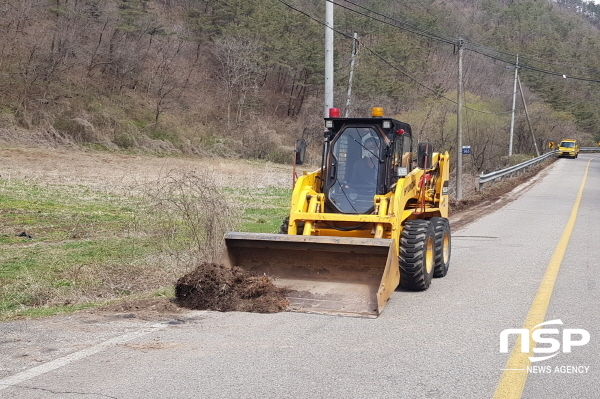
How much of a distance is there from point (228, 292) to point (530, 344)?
11.4ft

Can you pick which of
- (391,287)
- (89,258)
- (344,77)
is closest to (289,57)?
(344,77)

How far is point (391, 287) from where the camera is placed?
333 inches

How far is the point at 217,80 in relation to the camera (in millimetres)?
65500

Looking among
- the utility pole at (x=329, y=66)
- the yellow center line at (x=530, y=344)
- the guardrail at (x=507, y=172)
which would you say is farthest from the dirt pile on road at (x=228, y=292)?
the guardrail at (x=507, y=172)

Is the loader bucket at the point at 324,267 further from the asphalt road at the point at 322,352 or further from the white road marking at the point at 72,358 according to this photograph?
the white road marking at the point at 72,358

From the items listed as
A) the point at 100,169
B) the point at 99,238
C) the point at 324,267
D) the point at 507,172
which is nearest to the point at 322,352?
the point at 324,267

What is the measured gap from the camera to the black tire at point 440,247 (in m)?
10.6

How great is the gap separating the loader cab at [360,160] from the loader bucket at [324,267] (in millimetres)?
1125

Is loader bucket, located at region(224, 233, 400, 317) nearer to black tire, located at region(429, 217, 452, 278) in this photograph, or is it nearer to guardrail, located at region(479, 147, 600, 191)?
black tire, located at region(429, 217, 452, 278)

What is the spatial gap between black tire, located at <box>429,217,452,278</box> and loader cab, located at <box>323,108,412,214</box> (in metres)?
1.17

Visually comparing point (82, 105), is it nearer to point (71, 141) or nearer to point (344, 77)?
point (71, 141)

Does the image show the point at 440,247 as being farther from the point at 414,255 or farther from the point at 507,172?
the point at 507,172

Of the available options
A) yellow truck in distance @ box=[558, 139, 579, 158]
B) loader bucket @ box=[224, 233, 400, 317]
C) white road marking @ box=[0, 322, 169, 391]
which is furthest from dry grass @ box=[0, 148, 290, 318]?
yellow truck in distance @ box=[558, 139, 579, 158]

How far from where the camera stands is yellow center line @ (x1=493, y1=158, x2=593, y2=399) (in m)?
5.61
